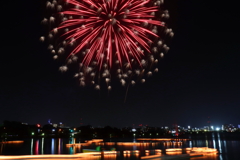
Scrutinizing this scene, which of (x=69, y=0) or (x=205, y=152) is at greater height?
(x=69, y=0)

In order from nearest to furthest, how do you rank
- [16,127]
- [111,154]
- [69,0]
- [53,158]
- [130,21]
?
1. [69,0]
2. [130,21]
3. [53,158]
4. [111,154]
5. [16,127]

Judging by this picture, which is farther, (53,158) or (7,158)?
(53,158)

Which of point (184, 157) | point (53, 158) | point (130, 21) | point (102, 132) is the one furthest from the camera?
point (102, 132)

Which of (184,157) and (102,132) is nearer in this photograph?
(184,157)

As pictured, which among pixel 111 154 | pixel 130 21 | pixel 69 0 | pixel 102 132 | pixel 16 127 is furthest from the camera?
pixel 102 132

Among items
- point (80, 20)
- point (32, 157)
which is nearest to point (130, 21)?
Result: point (80, 20)

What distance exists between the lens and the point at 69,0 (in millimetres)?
17656

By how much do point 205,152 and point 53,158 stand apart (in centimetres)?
1590

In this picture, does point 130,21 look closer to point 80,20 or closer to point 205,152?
point 80,20

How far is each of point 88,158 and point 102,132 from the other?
98.3 m

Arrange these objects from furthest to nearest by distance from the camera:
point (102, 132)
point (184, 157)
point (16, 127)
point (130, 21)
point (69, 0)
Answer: point (102, 132), point (16, 127), point (184, 157), point (130, 21), point (69, 0)

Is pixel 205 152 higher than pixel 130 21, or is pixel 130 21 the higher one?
pixel 130 21

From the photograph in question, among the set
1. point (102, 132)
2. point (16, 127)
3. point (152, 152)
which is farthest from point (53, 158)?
point (102, 132)

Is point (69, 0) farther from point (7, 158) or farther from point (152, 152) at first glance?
point (152, 152)
